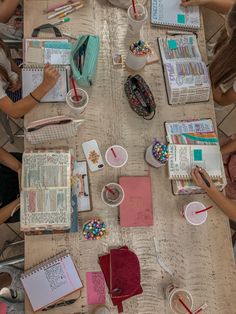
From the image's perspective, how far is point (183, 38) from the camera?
76.5 inches

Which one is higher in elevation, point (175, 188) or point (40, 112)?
point (40, 112)

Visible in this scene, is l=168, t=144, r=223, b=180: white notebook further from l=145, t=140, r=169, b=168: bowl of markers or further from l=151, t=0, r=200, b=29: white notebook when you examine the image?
l=151, t=0, r=200, b=29: white notebook

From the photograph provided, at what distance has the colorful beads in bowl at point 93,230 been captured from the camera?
164 centimetres

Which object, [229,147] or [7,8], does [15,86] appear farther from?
[229,147]

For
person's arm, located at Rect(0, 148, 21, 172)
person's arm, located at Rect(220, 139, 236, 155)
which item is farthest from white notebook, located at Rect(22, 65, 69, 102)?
person's arm, located at Rect(220, 139, 236, 155)

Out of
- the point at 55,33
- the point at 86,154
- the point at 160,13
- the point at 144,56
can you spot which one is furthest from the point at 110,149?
the point at 160,13

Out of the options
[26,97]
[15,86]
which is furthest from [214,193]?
[15,86]

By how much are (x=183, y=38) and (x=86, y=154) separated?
0.86 m

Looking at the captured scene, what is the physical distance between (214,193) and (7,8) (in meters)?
1.59

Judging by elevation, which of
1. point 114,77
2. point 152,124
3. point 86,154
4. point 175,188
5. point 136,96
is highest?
point 114,77

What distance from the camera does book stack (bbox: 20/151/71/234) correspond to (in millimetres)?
1565

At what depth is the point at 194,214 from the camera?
1712mm

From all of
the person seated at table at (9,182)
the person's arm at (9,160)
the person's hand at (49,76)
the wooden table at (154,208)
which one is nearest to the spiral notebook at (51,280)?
the wooden table at (154,208)

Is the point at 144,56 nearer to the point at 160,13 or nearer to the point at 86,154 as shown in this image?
the point at 160,13
